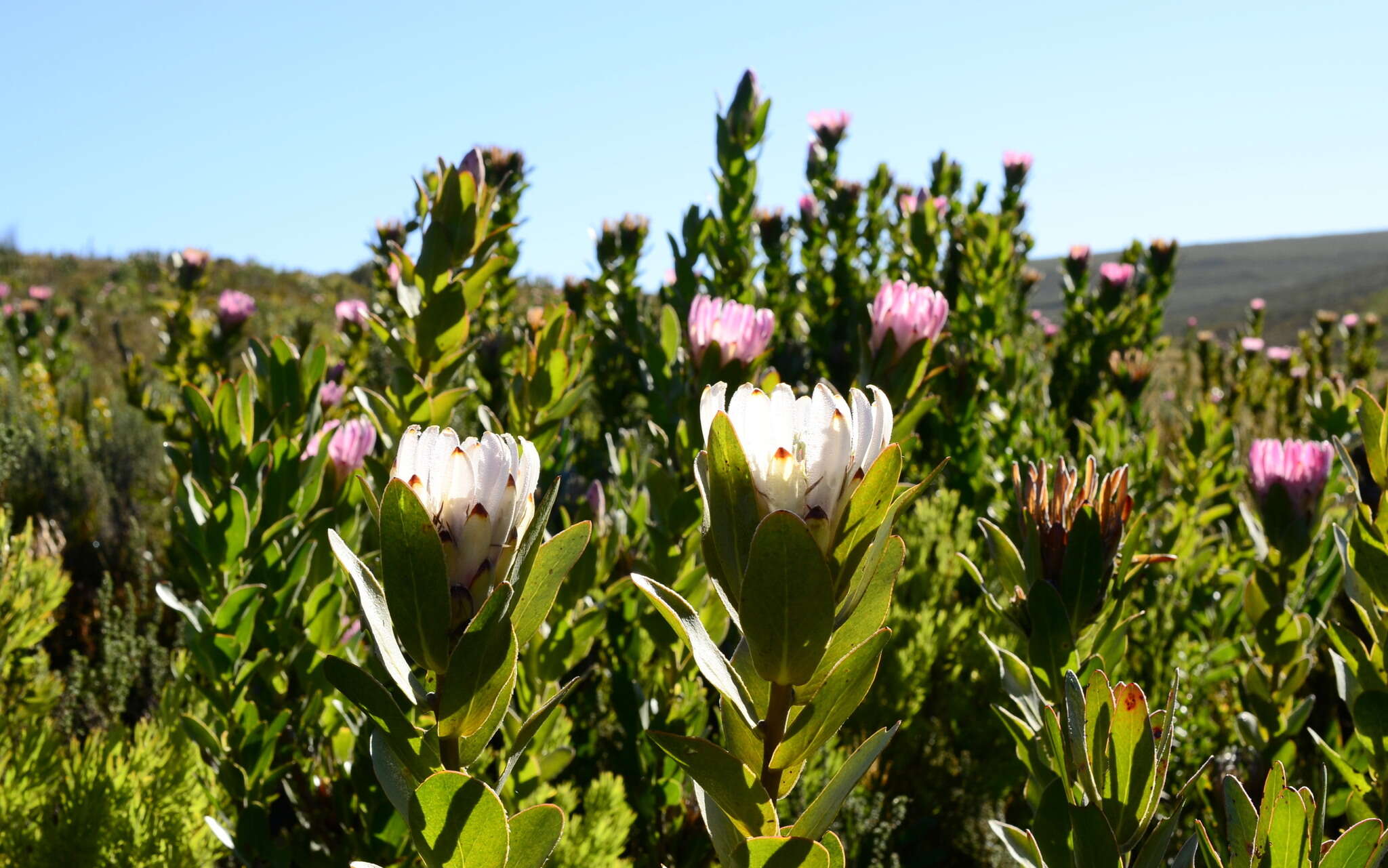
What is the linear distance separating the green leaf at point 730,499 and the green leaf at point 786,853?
176 millimetres

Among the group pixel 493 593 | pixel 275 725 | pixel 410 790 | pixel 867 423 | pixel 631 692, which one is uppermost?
pixel 867 423

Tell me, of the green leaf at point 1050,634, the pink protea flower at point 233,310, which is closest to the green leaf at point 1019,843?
the green leaf at point 1050,634

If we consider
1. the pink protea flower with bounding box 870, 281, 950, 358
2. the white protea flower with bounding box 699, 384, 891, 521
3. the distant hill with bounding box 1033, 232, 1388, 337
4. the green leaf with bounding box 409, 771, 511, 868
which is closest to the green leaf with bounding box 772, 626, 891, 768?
the white protea flower with bounding box 699, 384, 891, 521

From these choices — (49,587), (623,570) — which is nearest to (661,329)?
(623,570)

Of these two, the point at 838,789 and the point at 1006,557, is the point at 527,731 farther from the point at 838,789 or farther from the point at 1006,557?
the point at 1006,557

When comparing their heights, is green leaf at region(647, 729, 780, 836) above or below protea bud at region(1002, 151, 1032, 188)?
below

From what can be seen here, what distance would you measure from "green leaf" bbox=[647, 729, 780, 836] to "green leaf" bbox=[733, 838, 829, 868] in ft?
0.13

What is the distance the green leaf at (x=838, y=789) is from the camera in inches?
28.8

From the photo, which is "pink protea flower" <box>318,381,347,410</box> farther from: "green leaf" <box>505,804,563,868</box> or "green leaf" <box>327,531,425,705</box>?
"green leaf" <box>505,804,563,868</box>

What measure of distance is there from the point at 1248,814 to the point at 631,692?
1272mm

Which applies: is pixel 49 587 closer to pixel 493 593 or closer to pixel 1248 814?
pixel 493 593

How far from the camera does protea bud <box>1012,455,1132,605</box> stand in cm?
108

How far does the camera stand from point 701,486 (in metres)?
0.74

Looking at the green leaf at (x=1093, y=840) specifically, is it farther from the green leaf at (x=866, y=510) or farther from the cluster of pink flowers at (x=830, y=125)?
the cluster of pink flowers at (x=830, y=125)
